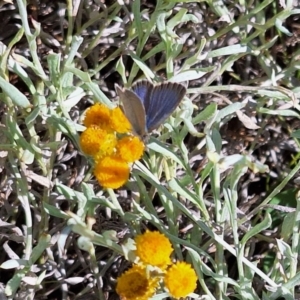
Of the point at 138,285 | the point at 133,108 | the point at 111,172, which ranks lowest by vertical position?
the point at 138,285

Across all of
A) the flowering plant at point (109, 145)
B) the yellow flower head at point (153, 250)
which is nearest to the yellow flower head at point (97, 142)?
the flowering plant at point (109, 145)

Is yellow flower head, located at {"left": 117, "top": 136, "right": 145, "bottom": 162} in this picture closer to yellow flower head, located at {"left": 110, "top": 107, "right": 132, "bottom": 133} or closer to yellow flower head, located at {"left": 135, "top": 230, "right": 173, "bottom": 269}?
yellow flower head, located at {"left": 110, "top": 107, "right": 132, "bottom": 133}

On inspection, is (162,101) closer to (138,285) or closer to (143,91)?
(143,91)

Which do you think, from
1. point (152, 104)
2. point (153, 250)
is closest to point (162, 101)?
point (152, 104)

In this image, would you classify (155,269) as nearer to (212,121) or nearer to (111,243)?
(111,243)

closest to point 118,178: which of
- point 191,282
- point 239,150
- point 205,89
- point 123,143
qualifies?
point 123,143

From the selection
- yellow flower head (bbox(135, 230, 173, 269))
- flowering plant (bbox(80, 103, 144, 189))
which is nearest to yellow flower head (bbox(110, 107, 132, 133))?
flowering plant (bbox(80, 103, 144, 189))
